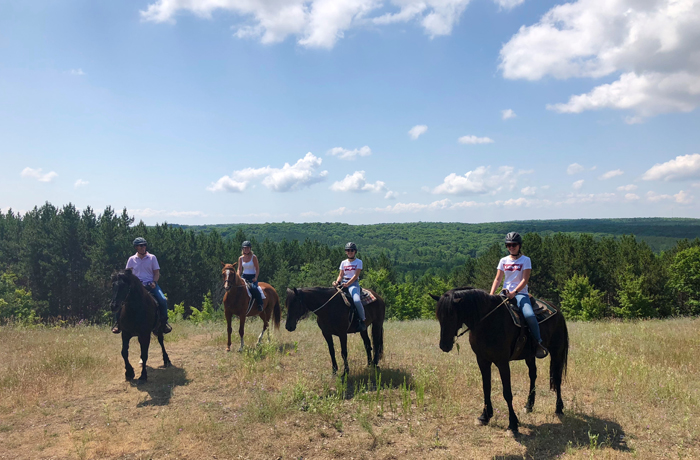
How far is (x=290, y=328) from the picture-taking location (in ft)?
25.4

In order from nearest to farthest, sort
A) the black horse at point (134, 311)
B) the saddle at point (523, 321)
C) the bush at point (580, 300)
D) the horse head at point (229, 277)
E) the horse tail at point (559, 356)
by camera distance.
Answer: the saddle at point (523, 321)
the horse tail at point (559, 356)
the black horse at point (134, 311)
the horse head at point (229, 277)
the bush at point (580, 300)

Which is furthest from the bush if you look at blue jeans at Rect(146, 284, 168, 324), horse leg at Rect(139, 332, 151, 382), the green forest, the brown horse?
Answer: horse leg at Rect(139, 332, 151, 382)

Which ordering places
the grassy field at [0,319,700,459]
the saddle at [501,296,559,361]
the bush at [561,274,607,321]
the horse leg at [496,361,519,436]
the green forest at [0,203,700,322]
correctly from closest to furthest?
the grassy field at [0,319,700,459] → the horse leg at [496,361,519,436] → the saddle at [501,296,559,361] → the green forest at [0,203,700,322] → the bush at [561,274,607,321]

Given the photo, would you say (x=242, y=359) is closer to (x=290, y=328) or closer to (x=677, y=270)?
(x=290, y=328)

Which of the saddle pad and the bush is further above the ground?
the saddle pad

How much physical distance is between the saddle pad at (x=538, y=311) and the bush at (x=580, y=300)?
37.8m

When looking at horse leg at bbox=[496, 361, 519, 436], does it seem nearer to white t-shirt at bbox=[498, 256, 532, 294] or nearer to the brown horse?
white t-shirt at bbox=[498, 256, 532, 294]

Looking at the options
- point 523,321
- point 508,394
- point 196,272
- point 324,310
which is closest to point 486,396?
point 508,394

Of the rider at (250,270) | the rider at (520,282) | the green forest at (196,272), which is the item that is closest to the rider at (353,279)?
the rider at (520,282)

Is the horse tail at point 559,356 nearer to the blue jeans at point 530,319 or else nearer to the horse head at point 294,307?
the blue jeans at point 530,319

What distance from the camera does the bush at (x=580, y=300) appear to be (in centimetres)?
3697

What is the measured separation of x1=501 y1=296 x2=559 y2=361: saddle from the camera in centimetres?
550

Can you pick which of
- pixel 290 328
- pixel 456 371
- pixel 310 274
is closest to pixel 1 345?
pixel 290 328

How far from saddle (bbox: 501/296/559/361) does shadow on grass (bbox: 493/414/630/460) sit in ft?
3.64
